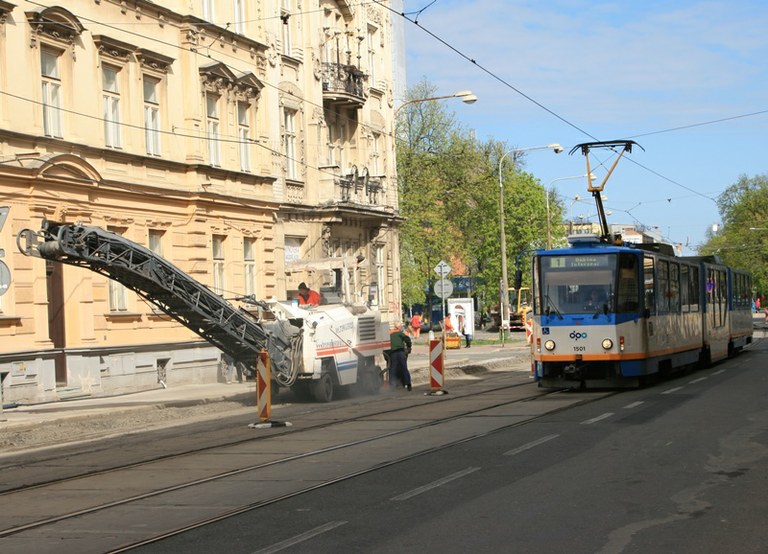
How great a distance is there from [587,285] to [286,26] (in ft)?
60.3

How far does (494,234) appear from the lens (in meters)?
81.9

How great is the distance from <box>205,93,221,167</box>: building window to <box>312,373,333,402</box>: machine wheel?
1001 centimetres

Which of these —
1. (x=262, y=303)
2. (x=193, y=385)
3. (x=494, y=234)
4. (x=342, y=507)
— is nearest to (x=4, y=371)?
(x=262, y=303)

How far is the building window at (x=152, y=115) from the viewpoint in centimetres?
2883

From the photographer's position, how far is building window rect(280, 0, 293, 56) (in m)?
36.5

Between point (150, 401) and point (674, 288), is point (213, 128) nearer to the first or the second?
point (150, 401)

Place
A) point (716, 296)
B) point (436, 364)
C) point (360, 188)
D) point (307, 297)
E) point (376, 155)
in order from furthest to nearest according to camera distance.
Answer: point (376, 155), point (360, 188), point (716, 296), point (307, 297), point (436, 364)

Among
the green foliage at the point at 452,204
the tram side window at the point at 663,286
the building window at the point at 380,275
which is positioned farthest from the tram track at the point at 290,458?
the green foliage at the point at 452,204

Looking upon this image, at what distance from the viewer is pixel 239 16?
110ft

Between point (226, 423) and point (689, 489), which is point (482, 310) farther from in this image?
point (689, 489)

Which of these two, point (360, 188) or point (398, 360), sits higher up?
point (360, 188)

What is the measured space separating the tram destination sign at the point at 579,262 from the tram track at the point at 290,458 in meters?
2.46

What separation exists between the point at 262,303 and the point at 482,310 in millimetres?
71783

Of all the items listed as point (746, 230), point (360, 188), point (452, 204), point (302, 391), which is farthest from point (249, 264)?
point (746, 230)
